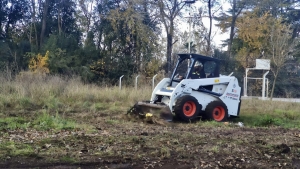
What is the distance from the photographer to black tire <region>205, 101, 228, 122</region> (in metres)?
13.6

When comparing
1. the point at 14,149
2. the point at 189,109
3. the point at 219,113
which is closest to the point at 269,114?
the point at 219,113

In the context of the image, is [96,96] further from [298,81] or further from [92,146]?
[298,81]

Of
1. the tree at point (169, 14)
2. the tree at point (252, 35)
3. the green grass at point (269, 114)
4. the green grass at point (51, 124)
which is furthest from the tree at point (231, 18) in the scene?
the green grass at point (51, 124)

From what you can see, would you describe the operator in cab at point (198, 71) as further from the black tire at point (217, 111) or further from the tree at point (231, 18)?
the tree at point (231, 18)

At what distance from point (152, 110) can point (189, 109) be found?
1260 mm

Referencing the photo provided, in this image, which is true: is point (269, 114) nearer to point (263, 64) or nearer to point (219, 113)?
point (219, 113)

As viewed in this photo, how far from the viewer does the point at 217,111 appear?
13922 mm

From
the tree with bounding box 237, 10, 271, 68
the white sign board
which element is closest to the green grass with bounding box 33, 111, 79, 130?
the white sign board

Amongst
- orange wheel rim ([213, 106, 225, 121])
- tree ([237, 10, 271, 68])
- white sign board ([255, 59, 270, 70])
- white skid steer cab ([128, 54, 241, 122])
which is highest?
tree ([237, 10, 271, 68])

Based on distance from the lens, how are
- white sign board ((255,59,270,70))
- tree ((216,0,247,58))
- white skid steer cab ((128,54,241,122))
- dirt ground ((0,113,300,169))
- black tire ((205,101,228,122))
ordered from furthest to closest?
tree ((216,0,247,58)) → white sign board ((255,59,270,70)) → black tire ((205,101,228,122)) → white skid steer cab ((128,54,241,122)) → dirt ground ((0,113,300,169))

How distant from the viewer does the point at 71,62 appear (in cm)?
3042

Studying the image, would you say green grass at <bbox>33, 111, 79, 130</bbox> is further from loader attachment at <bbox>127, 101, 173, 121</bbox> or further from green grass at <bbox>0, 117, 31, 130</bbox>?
loader attachment at <bbox>127, 101, 173, 121</bbox>

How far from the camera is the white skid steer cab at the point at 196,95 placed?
13047 millimetres

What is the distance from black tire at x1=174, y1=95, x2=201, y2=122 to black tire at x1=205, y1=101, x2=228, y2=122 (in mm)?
416
